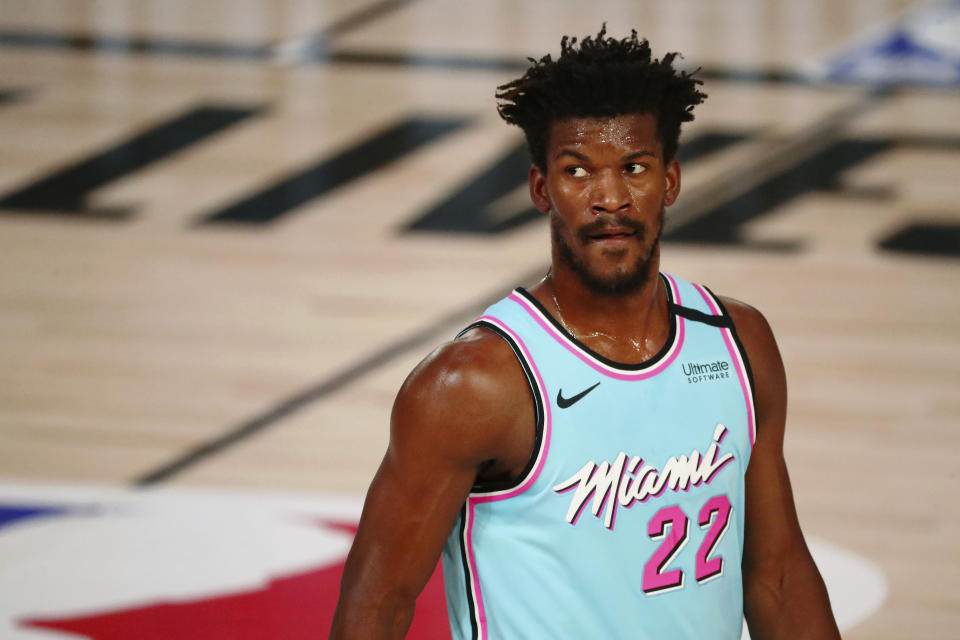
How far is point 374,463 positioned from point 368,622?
Answer: 2.28m

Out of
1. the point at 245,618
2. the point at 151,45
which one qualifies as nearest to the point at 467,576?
the point at 245,618

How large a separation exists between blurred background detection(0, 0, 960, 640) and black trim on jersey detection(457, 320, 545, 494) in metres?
1.43

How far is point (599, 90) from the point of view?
1.61 metres

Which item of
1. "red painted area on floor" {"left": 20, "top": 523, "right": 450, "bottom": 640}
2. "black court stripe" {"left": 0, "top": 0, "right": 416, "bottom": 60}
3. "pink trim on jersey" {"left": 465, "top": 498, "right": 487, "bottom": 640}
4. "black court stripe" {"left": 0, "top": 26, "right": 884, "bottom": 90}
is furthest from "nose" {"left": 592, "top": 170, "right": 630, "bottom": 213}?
"black court stripe" {"left": 0, "top": 0, "right": 416, "bottom": 60}

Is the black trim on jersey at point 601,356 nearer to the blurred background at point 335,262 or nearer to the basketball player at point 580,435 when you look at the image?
the basketball player at point 580,435

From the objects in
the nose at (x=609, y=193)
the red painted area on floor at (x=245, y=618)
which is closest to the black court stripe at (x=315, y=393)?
the red painted area on floor at (x=245, y=618)

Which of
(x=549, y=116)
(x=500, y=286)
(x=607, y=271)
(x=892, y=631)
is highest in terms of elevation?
(x=549, y=116)

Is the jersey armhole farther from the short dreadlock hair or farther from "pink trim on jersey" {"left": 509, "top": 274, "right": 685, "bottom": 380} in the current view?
the short dreadlock hair

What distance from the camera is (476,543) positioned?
1.66 metres

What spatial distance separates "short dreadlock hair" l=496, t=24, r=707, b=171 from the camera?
1.62 metres

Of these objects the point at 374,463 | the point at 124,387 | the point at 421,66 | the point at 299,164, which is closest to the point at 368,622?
the point at 374,463

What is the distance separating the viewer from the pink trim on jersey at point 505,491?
162cm

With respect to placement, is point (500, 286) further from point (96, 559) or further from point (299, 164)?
point (96, 559)

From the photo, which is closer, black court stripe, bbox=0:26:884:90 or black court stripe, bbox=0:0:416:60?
black court stripe, bbox=0:26:884:90
